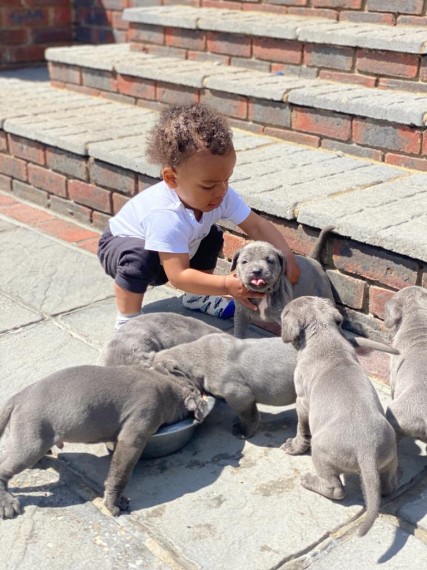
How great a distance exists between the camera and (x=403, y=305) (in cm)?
327

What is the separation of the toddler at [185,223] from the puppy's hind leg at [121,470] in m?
1.03

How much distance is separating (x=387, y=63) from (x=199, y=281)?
2.43 meters

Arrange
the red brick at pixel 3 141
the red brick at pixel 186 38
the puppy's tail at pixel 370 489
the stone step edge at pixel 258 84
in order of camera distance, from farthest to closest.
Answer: the red brick at pixel 186 38 → the red brick at pixel 3 141 → the stone step edge at pixel 258 84 → the puppy's tail at pixel 370 489

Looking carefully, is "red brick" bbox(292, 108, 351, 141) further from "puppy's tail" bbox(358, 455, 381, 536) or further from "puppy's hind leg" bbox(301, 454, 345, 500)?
"puppy's tail" bbox(358, 455, 381, 536)

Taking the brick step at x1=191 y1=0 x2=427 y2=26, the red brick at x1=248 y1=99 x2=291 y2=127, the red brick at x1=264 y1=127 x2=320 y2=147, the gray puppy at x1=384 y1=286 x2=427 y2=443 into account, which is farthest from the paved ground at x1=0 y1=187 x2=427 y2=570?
the brick step at x1=191 y1=0 x2=427 y2=26

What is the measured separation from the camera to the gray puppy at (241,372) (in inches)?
124

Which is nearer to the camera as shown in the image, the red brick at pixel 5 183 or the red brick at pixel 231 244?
the red brick at pixel 231 244

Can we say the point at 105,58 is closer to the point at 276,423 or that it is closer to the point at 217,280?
the point at 217,280

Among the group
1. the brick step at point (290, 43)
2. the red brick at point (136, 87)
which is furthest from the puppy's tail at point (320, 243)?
the red brick at point (136, 87)

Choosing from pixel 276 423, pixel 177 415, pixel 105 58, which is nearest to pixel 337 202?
pixel 276 423

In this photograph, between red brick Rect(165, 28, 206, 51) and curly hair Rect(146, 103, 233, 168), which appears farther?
red brick Rect(165, 28, 206, 51)

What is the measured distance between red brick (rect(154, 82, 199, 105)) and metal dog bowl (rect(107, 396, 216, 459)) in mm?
3343

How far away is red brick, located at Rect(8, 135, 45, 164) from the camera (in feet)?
19.1

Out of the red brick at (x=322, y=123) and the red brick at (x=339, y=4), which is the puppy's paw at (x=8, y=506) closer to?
the red brick at (x=322, y=123)
